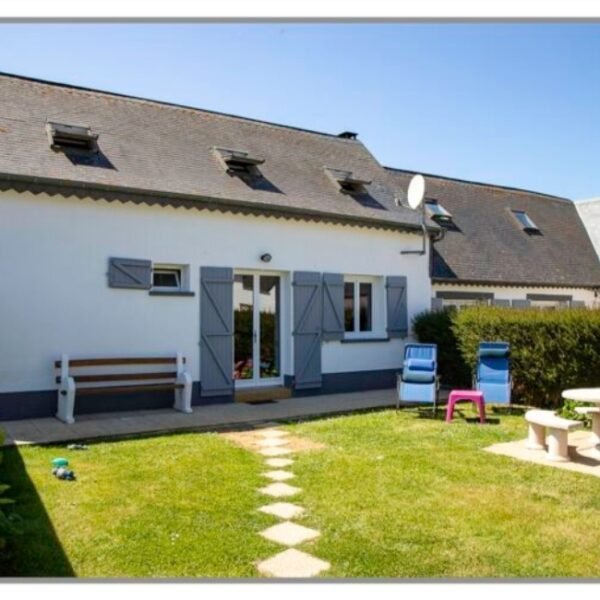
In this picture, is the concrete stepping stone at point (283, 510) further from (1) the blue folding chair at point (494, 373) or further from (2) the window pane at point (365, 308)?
(2) the window pane at point (365, 308)

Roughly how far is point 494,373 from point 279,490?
554 cm

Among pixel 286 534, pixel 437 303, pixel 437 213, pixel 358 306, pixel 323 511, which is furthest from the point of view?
pixel 437 213

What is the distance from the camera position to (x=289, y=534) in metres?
4.72

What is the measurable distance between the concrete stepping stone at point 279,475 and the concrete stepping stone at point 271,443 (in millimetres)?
1214

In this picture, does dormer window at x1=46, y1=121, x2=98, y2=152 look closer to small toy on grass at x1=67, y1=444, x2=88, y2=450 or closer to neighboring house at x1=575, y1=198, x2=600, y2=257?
small toy on grass at x1=67, y1=444, x2=88, y2=450

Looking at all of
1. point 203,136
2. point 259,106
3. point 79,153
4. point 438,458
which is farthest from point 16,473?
point 259,106

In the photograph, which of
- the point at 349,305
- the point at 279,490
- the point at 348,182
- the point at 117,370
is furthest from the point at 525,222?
the point at 279,490

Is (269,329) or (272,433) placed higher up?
(269,329)

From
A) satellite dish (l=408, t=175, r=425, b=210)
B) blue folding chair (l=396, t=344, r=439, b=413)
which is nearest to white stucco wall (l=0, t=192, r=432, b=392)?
blue folding chair (l=396, t=344, r=439, b=413)

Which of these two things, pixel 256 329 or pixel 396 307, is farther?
pixel 396 307

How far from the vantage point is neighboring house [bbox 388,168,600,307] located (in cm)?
1559

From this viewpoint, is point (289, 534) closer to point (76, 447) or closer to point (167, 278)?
point (76, 447)

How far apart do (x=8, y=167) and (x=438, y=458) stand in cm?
722

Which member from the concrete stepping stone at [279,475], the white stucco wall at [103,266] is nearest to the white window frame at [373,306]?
the white stucco wall at [103,266]
